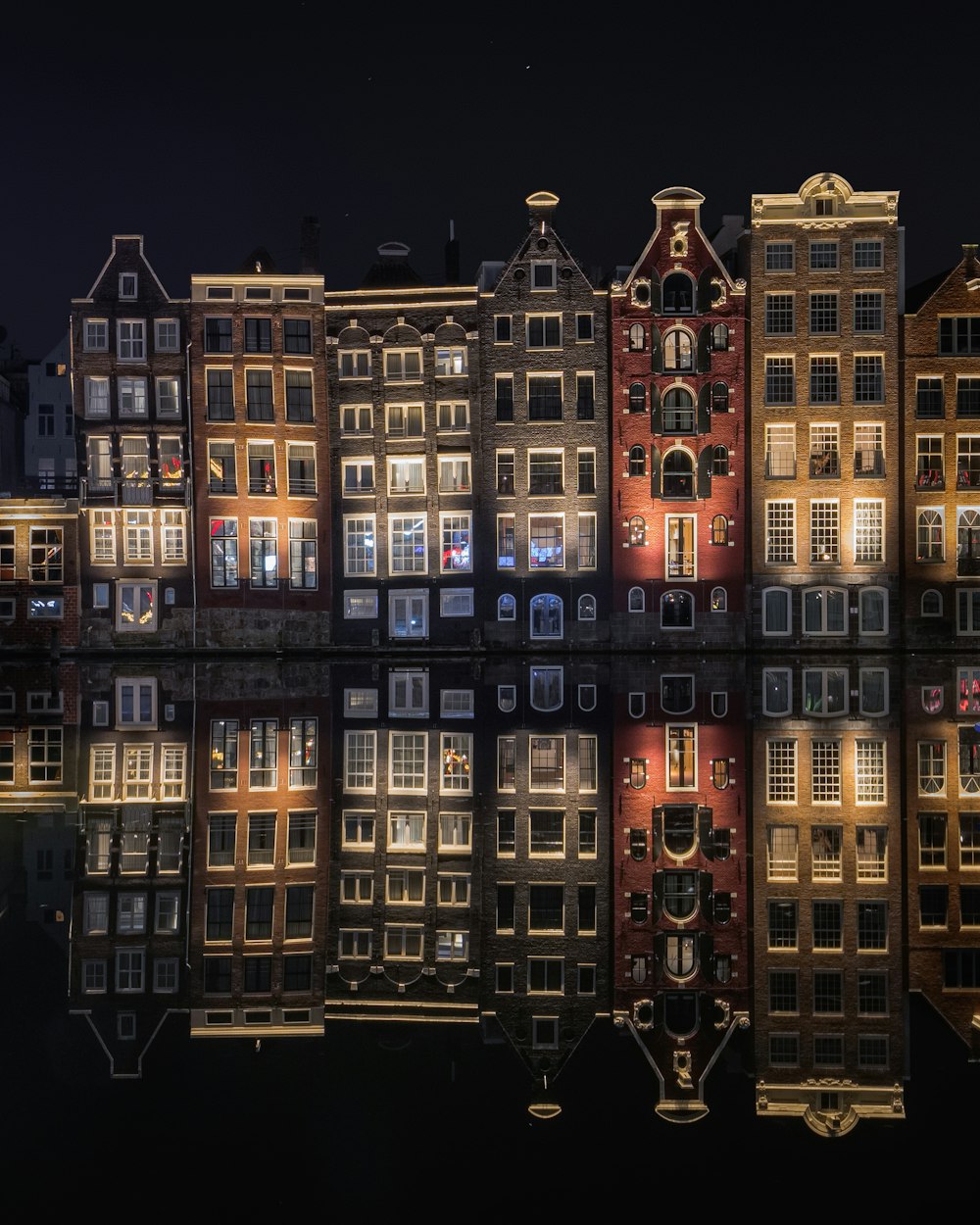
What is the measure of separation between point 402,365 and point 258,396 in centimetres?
679

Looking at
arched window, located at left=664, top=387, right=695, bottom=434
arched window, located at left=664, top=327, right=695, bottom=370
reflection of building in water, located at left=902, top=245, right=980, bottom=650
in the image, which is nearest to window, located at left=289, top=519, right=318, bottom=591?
arched window, located at left=664, top=387, right=695, bottom=434

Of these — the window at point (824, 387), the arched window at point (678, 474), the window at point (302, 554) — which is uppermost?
the window at point (824, 387)

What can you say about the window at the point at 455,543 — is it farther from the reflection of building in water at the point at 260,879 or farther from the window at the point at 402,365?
the reflection of building in water at the point at 260,879

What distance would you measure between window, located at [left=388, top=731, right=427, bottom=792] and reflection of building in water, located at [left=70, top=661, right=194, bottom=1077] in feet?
9.06

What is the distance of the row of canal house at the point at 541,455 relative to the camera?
5931 cm

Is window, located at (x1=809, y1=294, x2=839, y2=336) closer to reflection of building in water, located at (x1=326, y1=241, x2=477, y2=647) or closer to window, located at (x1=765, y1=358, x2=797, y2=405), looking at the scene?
window, located at (x1=765, y1=358, x2=797, y2=405)

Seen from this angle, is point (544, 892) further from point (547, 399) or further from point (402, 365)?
point (402, 365)

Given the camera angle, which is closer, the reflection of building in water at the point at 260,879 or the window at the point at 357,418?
the reflection of building in water at the point at 260,879

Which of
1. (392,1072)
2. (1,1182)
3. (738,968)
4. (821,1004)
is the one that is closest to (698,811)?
(738,968)

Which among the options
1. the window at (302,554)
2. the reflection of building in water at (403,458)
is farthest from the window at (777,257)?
the window at (302,554)

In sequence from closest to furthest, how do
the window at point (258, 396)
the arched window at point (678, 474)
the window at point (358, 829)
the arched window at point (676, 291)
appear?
the window at point (358, 829) < the arched window at point (678, 474) < the arched window at point (676, 291) < the window at point (258, 396)

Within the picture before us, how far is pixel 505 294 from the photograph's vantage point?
60625 mm

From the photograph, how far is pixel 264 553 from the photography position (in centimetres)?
6034

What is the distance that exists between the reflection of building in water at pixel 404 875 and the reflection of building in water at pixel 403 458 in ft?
116
